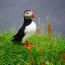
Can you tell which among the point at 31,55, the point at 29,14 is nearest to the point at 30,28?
the point at 29,14

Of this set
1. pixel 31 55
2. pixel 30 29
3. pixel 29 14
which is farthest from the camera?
pixel 29 14

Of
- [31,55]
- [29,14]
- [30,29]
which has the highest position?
[29,14]

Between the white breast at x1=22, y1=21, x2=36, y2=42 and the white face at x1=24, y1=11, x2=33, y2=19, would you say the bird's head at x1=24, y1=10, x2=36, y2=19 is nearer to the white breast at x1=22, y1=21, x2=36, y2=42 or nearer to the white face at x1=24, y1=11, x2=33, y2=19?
the white face at x1=24, y1=11, x2=33, y2=19

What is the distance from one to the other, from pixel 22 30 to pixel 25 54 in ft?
3.88

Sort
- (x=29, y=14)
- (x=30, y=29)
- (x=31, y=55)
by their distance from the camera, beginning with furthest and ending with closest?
(x=29, y=14)
(x=30, y=29)
(x=31, y=55)

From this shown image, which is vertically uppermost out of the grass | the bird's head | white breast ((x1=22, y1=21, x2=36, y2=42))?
the bird's head

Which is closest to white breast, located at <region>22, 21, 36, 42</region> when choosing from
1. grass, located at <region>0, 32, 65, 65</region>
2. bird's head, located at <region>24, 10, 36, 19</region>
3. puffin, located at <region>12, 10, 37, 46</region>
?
puffin, located at <region>12, 10, 37, 46</region>

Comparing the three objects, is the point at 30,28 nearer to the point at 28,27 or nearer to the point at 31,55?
the point at 28,27

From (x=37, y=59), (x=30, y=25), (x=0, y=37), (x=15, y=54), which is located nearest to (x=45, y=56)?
(x=37, y=59)

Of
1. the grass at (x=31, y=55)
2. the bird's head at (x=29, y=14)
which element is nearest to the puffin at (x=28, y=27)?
the bird's head at (x=29, y=14)

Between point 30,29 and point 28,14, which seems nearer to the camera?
point 30,29

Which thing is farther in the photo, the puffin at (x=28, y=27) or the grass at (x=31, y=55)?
the puffin at (x=28, y=27)

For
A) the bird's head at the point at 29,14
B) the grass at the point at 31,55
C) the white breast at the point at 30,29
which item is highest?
the bird's head at the point at 29,14

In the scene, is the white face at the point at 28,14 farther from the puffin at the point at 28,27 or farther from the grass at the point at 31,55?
the grass at the point at 31,55
